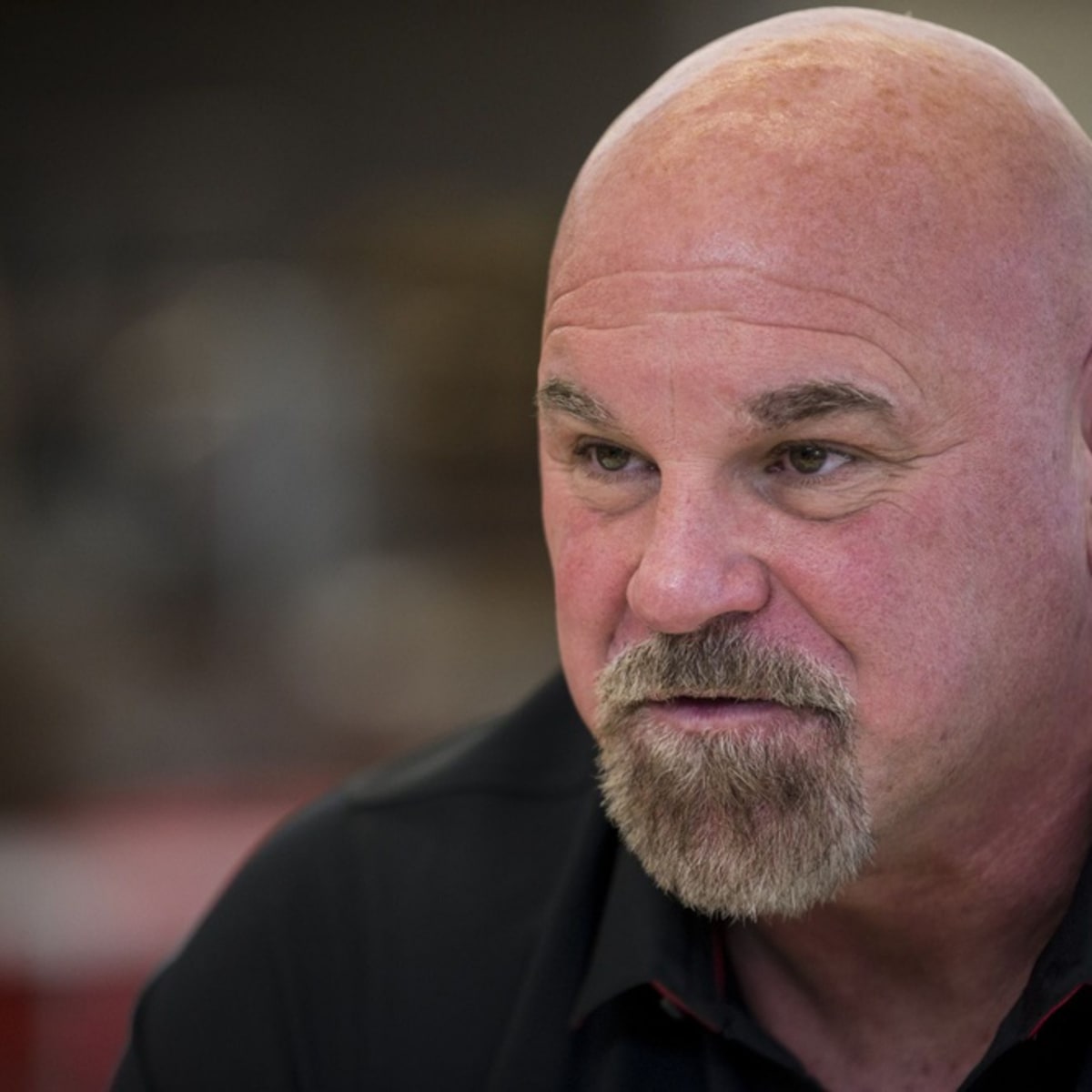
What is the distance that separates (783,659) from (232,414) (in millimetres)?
4706

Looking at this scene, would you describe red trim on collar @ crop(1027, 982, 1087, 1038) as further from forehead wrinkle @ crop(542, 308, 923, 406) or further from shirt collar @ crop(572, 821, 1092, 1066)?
forehead wrinkle @ crop(542, 308, 923, 406)

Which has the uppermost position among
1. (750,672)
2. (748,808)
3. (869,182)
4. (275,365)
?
(869,182)

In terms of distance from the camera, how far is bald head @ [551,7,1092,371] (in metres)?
1.29

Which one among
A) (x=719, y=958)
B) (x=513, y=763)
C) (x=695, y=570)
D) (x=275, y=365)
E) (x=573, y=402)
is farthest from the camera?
(x=275, y=365)

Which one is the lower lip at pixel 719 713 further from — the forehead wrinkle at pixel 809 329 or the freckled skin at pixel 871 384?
the forehead wrinkle at pixel 809 329

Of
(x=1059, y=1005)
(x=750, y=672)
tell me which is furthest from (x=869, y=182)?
(x=1059, y=1005)

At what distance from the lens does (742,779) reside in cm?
131

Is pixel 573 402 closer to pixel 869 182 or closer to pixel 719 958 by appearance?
pixel 869 182

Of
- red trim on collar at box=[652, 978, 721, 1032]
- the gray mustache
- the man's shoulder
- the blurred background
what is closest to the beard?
the gray mustache

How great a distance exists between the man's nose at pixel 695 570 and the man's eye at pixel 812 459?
6 cm

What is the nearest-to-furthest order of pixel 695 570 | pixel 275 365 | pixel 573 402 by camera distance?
1. pixel 695 570
2. pixel 573 402
3. pixel 275 365

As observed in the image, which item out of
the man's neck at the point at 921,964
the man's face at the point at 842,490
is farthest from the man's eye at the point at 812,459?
the man's neck at the point at 921,964

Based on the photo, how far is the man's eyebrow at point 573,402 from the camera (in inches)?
53.6

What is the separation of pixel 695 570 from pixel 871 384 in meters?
0.19
